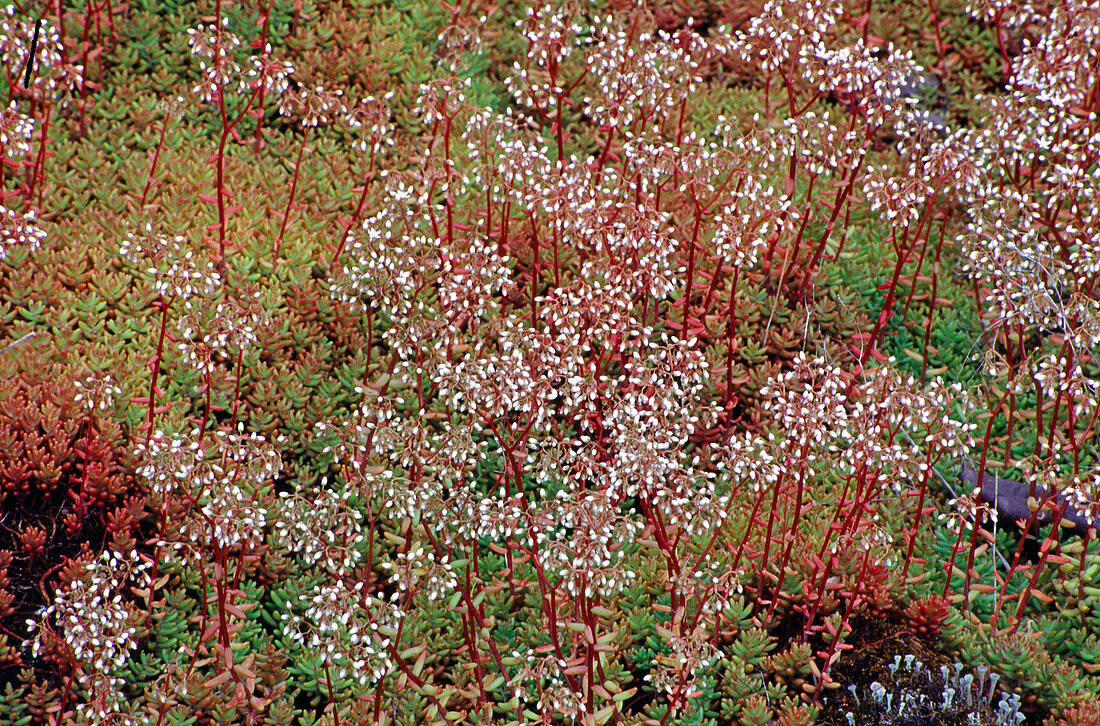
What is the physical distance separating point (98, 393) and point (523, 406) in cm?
217

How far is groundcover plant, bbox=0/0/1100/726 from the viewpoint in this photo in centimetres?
452

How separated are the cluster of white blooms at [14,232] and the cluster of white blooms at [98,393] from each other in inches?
32.0

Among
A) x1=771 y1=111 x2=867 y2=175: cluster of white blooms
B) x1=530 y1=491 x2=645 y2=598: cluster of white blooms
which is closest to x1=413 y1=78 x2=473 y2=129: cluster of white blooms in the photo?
x1=771 y1=111 x2=867 y2=175: cluster of white blooms

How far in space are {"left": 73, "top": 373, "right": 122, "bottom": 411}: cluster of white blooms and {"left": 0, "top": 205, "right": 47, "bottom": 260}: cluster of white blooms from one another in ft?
2.67

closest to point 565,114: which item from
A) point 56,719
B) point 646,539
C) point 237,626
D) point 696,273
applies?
point 696,273

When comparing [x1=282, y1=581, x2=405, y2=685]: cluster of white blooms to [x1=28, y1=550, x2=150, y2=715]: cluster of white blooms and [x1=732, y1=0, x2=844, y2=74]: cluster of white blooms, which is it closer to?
[x1=28, y1=550, x2=150, y2=715]: cluster of white blooms

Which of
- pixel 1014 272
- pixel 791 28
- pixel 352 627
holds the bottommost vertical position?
pixel 352 627

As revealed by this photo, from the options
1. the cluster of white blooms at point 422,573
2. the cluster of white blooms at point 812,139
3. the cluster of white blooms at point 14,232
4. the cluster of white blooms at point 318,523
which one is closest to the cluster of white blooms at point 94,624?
the cluster of white blooms at point 318,523

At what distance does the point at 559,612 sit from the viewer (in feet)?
15.9

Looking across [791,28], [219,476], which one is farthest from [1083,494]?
[219,476]

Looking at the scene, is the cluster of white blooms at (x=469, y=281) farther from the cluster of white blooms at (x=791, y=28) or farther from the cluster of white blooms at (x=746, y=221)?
the cluster of white blooms at (x=791, y=28)

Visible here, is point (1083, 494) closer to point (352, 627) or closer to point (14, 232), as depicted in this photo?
point (352, 627)

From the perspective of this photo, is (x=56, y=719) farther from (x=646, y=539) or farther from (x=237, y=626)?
(x=646, y=539)

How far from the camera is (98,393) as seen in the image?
4941mm
